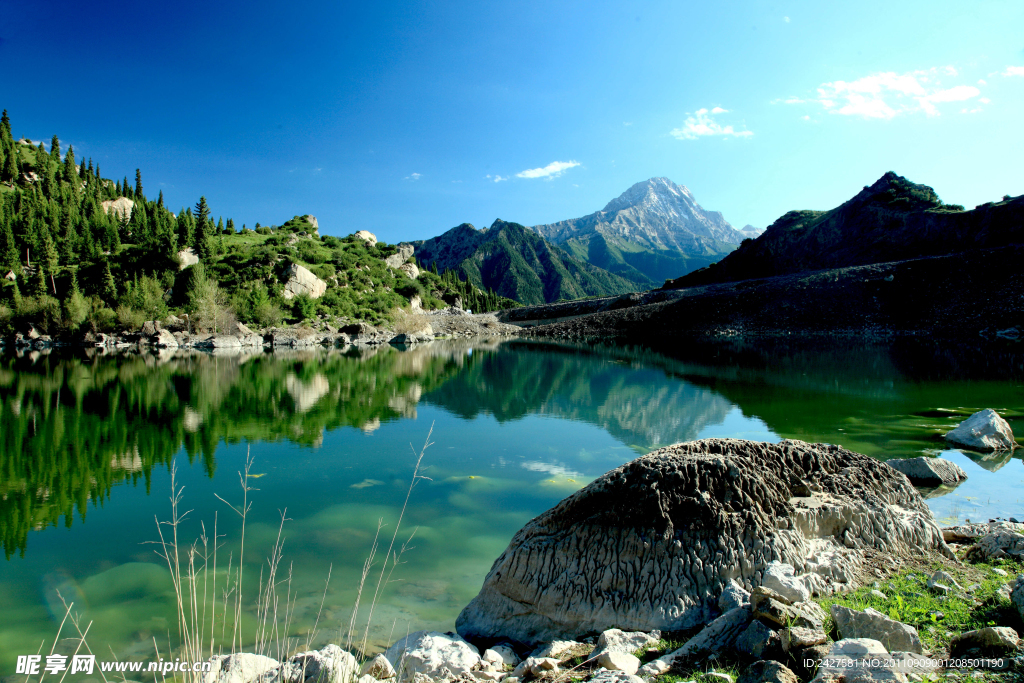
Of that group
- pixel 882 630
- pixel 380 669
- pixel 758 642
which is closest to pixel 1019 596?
pixel 882 630

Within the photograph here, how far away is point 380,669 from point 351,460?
31.6 feet

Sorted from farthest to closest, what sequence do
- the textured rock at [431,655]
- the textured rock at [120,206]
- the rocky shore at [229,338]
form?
the textured rock at [120,206] → the rocky shore at [229,338] → the textured rock at [431,655]

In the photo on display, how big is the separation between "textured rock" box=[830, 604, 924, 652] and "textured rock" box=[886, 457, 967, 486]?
328 inches

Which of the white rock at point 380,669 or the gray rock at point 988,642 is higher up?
the gray rock at point 988,642

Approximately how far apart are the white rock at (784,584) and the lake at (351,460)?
12.9 feet

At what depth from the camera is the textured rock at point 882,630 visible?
12.3 feet

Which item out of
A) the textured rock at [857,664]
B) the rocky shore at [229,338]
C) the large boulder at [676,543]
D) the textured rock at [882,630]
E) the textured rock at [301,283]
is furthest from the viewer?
the textured rock at [301,283]

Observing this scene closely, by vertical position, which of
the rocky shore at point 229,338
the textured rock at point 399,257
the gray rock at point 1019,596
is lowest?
the gray rock at point 1019,596

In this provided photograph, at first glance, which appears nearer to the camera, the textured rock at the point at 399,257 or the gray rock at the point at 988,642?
the gray rock at the point at 988,642

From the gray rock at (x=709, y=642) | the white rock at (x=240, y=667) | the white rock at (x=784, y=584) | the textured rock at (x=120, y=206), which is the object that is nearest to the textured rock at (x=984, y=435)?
the white rock at (x=784, y=584)

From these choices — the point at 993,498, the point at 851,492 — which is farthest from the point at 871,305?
the point at 851,492

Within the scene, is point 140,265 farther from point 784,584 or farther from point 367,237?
point 784,584

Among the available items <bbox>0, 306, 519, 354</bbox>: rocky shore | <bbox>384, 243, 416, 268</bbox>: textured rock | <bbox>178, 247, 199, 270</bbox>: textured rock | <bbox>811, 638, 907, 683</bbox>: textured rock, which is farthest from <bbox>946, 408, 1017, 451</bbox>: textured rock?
<bbox>384, 243, 416, 268</bbox>: textured rock

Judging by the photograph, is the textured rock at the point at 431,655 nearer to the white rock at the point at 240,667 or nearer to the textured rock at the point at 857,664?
the white rock at the point at 240,667
